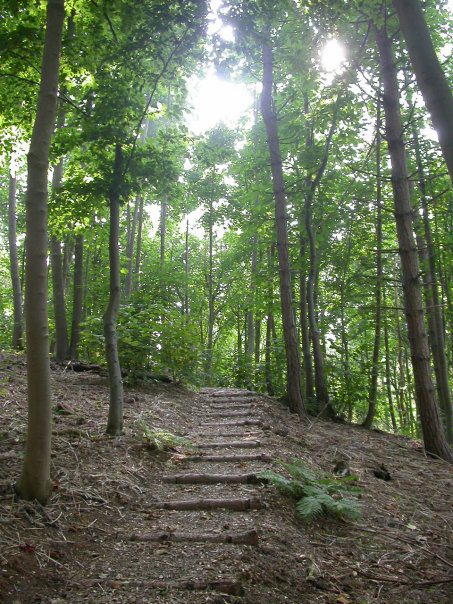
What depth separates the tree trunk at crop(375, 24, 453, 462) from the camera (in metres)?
6.90

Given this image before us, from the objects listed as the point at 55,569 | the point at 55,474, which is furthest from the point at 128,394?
the point at 55,569

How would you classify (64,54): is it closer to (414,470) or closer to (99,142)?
(99,142)

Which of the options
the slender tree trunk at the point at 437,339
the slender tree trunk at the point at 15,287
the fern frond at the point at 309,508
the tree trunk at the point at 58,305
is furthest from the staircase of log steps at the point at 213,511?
the slender tree trunk at the point at 15,287

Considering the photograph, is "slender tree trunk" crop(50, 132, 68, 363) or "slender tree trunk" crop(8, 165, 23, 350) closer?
"slender tree trunk" crop(50, 132, 68, 363)

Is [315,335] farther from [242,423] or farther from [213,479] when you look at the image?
[213,479]

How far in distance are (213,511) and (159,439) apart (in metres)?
1.82

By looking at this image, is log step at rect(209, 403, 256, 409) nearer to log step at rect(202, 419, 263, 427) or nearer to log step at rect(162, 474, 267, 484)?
log step at rect(202, 419, 263, 427)

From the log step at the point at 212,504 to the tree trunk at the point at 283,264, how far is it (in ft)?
17.3

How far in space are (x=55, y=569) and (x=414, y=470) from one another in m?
5.06

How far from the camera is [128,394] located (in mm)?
7570

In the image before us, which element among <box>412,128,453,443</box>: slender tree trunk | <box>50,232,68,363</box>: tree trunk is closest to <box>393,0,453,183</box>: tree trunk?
<box>412,128,453,443</box>: slender tree trunk

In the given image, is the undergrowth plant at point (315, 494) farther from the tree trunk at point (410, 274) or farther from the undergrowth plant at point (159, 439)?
the tree trunk at point (410, 274)

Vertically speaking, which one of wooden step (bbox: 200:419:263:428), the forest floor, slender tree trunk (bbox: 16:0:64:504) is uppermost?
slender tree trunk (bbox: 16:0:64:504)

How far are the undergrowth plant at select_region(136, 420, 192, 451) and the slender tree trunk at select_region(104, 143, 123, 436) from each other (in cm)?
32
